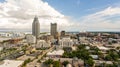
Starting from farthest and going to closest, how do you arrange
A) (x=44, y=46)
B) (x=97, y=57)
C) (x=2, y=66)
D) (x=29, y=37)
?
1. (x=29, y=37)
2. (x=44, y=46)
3. (x=97, y=57)
4. (x=2, y=66)

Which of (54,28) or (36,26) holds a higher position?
(36,26)

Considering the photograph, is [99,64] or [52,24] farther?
[52,24]

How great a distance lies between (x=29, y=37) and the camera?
3669 centimetres

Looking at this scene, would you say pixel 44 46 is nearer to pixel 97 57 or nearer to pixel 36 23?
pixel 97 57

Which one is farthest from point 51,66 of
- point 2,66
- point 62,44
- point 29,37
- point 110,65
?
point 29,37

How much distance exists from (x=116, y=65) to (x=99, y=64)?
1789 millimetres

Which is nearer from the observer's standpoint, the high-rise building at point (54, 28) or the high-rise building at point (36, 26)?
the high-rise building at point (36, 26)

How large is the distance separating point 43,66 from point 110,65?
669cm

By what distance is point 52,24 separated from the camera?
157 feet

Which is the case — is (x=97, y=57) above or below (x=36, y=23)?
below

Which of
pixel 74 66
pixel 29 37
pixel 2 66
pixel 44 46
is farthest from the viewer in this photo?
pixel 29 37

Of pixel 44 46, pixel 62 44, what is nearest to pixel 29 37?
pixel 44 46

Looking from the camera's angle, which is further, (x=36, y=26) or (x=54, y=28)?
(x=54, y=28)

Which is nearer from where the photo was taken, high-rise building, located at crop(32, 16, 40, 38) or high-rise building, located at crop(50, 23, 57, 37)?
high-rise building, located at crop(32, 16, 40, 38)
